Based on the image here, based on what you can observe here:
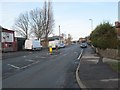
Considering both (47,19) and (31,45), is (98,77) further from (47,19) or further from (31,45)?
(47,19)

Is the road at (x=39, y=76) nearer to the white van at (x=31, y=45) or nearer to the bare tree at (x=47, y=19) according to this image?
the white van at (x=31, y=45)

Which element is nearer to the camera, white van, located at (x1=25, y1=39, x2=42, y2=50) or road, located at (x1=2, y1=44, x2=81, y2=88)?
road, located at (x1=2, y1=44, x2=81, y2=88)

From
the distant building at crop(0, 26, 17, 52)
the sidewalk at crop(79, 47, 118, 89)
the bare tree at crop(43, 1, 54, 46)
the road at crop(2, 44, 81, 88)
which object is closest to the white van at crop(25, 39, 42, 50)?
the distant building at crop(0, 26, 17, 52)

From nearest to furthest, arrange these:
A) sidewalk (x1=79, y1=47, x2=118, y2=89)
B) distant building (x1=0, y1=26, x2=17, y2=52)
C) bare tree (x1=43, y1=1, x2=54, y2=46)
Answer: sidewalk (x1=79, y1=47, x2=118, y2=89) → distant building (x1=0, y1=26, x2=17, y2=52) → bare tree (x1=43, y1=1, x2=54, y2=46)

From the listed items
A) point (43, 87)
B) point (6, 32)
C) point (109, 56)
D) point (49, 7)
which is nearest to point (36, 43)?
point (6, 32)

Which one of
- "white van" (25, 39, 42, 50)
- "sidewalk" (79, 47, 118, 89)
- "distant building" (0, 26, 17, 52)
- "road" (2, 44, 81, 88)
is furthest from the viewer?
"white van" (25, 39, 42, 50)

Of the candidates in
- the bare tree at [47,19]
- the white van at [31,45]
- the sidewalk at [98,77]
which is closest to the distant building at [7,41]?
the white van at [31,45]

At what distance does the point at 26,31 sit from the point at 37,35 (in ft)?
33.3

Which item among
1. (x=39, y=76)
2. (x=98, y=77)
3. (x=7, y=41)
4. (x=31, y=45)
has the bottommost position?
(x=39, y=76)

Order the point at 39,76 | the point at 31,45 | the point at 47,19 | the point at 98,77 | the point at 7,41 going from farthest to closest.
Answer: the point at 47,19
the point at 31,45
the point at 7,41
the point at 39,76
the point at 98,77

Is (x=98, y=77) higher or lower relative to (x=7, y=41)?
lower

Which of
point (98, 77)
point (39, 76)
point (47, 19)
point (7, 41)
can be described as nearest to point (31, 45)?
point (7, 41)

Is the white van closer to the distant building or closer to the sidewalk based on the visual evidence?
the distant building

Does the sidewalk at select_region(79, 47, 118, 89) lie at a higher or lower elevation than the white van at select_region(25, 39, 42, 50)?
lower
